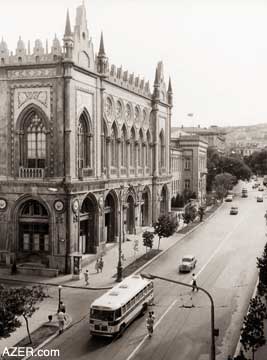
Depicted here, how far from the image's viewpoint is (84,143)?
169 ft

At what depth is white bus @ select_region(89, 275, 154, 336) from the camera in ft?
96.6

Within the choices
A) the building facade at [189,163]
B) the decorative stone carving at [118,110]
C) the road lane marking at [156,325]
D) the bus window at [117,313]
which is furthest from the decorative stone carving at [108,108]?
the building facade at [189,163]

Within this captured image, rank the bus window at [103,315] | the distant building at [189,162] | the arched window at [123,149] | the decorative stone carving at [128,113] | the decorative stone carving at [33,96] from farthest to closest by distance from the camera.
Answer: the distant building at [189,162] → the decorative stone carving at [128,113] → the arched window at [123,149] → the decorative stone carving at [33,96] → the bus window at [103,315]

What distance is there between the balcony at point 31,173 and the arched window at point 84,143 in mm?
4617

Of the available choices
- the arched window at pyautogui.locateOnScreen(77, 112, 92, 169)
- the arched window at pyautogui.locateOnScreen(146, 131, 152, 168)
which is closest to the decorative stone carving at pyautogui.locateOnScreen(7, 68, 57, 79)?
the arched window at pyautogui.locateOnScreen(77, 112, 92, 169)

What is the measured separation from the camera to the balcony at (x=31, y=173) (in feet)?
156

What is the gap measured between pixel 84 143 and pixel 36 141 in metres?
5.21

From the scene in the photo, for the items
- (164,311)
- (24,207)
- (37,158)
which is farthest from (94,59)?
(164,311)

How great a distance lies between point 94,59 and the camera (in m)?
52.5

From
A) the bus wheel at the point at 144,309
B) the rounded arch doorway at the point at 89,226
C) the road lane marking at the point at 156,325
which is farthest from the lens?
the rounded arch doorway at the point at 89,226

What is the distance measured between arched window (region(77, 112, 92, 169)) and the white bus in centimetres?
1974

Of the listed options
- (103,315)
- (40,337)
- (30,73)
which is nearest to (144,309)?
(103,315)

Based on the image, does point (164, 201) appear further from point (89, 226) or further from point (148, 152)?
point (89, 226)

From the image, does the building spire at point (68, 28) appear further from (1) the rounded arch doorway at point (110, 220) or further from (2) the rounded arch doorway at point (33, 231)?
(1) the rounded arch doorway at point (110, 220)
